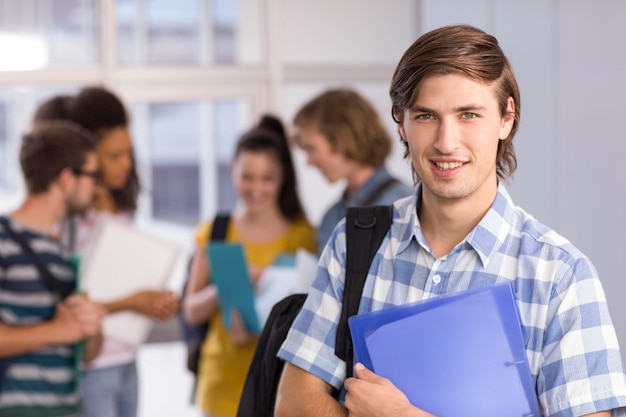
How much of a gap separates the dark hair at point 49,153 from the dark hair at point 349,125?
757 millimetres

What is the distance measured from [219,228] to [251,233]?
0.41ft

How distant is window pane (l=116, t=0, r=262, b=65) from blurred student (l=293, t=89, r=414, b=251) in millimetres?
2180

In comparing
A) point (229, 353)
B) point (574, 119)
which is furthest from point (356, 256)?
point (574, 119)

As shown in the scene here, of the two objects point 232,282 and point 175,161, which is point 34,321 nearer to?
point 232,282

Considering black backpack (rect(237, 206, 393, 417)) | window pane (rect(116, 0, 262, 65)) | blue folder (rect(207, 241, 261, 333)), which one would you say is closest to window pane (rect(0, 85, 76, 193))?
window pane (rect(116, 0, 262, 65))

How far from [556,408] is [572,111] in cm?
276

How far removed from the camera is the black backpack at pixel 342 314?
1673mm

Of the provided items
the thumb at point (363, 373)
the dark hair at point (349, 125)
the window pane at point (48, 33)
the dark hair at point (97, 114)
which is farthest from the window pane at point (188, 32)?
the thumb at point (363, 373)

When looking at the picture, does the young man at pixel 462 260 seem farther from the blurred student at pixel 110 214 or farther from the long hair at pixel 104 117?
the long hair at pixel 104 117

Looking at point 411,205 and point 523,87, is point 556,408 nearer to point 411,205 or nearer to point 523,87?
point 411,205

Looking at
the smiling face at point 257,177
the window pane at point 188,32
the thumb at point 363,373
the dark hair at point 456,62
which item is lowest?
the thumb at point 363,373

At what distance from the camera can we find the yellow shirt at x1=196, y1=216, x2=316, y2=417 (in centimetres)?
324

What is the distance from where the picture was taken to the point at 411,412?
1519mm

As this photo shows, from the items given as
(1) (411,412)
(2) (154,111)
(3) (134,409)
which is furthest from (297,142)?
(2) (154,111)
